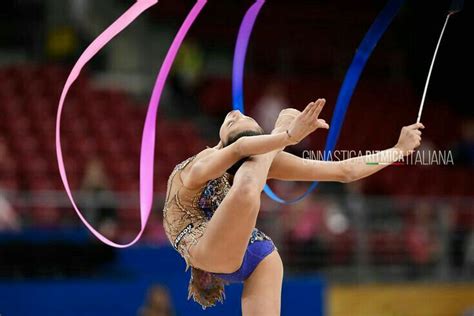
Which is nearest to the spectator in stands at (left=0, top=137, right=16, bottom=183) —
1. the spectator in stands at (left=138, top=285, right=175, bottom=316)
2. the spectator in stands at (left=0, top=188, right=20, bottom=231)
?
the spectator in stands at (left=0, top=188, right=20, bottom=231)

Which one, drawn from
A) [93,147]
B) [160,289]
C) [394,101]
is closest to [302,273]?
[160,289]

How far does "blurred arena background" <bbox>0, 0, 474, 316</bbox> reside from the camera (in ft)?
22.2

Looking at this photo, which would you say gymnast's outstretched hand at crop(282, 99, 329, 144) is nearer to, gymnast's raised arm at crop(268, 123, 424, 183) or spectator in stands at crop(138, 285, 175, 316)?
gymnast's raised arm at crop(268, 123, 424, 183)

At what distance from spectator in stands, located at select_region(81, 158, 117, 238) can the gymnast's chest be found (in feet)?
9.48

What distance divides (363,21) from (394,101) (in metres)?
1.54

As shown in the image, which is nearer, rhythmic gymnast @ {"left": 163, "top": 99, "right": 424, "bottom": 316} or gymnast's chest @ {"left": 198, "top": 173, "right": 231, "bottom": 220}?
rhythmic gymnast @ {"left": 163, "top": 99, "right": 424, "bottom": 316}

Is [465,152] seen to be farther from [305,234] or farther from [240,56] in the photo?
[240,56]

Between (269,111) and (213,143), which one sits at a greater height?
(269,111)

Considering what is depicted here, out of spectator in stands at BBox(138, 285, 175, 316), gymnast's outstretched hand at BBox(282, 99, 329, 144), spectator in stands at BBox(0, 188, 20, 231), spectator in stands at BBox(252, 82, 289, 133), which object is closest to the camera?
gymnast's outstretched hand at BBox(282, 99, 329, 144)

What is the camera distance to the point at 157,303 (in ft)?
21.1

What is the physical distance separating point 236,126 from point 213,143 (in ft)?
21.3

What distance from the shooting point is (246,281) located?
407 cm

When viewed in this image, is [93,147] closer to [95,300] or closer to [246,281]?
[95,300]

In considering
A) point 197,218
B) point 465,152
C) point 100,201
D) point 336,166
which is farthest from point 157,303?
point 465,152
